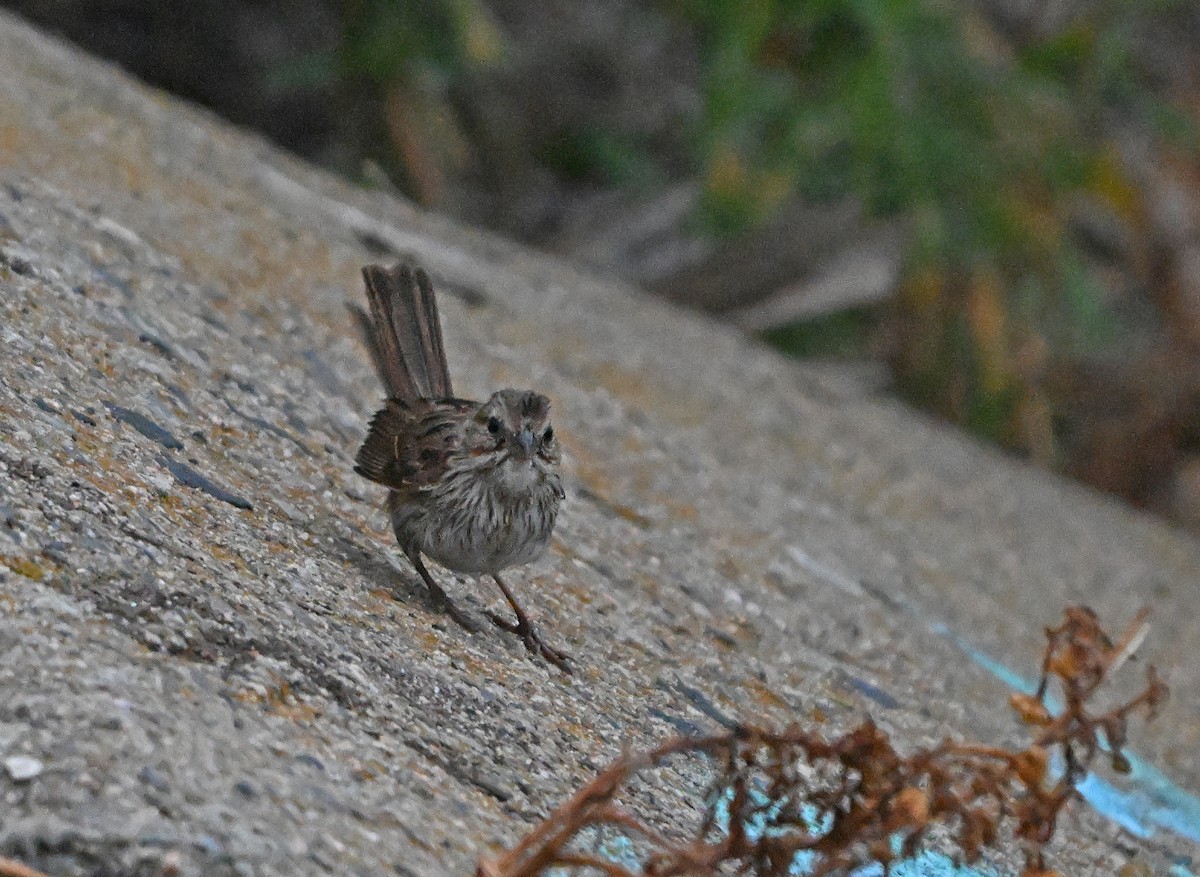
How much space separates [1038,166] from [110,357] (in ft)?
15.8

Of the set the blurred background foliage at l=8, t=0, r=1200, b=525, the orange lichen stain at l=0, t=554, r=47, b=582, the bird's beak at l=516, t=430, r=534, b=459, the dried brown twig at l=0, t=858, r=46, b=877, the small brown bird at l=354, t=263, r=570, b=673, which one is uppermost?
the blurred background foliage at l=8, t=0, r=1200, b=525

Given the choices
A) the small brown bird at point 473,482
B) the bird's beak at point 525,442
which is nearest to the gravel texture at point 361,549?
the small brown bird at point 473,482

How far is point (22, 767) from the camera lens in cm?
218

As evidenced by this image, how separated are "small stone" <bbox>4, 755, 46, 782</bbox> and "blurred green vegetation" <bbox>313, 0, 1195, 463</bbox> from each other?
4.85 m

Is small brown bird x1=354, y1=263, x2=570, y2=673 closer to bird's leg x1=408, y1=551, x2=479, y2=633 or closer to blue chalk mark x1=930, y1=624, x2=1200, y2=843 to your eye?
bird's leg x1=408, y1=551, x2=479, y2=633

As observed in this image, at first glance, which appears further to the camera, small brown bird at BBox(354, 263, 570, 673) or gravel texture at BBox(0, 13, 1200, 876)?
small brown bird at BBox(354, 263, 570, 673)

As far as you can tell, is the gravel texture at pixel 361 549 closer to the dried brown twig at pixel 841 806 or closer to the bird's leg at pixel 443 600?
the bird's leg at pixel 443 600

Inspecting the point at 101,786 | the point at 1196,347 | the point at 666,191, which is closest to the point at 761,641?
the point at 101,786

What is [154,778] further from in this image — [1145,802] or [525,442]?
[1145,802]

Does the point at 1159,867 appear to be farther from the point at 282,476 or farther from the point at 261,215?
the point at 261,215

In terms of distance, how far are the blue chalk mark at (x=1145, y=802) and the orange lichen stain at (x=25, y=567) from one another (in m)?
2.26

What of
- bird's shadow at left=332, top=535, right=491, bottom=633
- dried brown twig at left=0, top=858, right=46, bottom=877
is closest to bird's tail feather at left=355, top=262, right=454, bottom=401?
bird's shadow at left=332, top=535, right=491, bottom=633

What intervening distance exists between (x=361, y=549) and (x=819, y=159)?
4.27 meters

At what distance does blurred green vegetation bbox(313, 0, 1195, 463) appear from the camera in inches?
274
